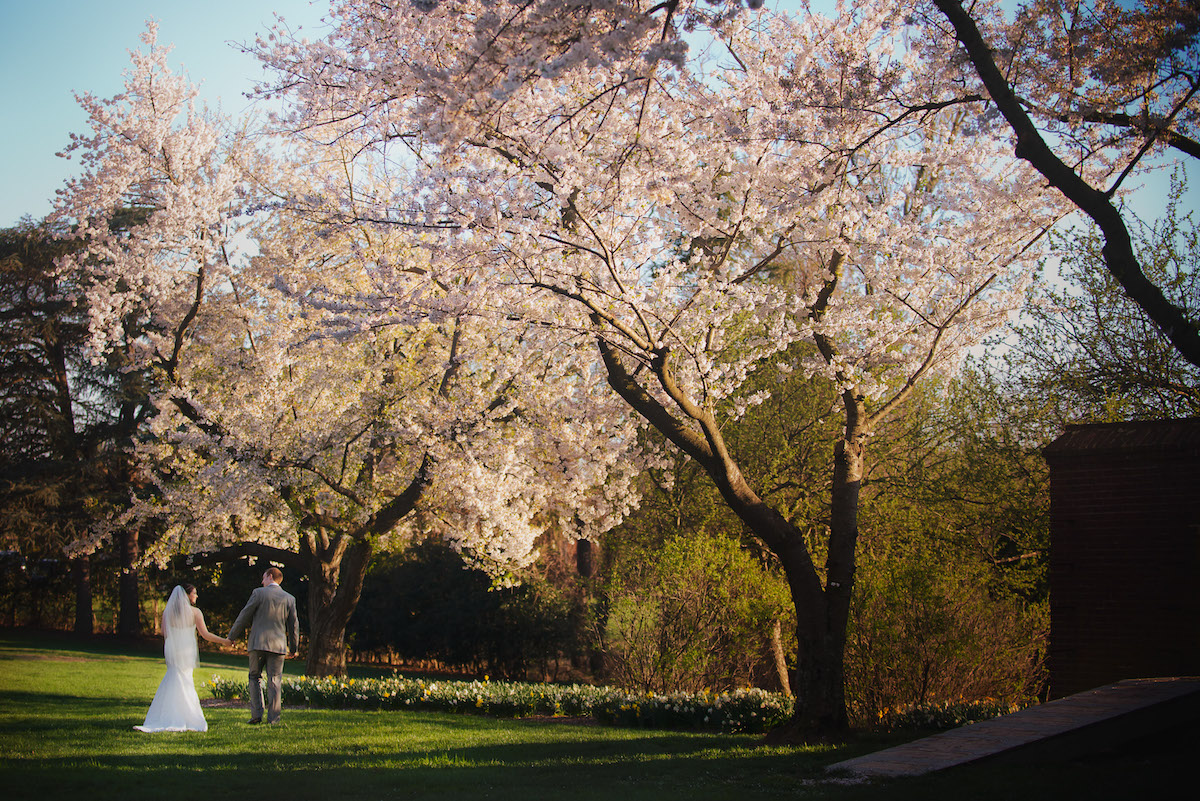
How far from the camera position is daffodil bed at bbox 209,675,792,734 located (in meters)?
9.84

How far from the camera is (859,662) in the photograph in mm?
10852

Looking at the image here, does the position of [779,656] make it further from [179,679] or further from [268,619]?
[179,679]

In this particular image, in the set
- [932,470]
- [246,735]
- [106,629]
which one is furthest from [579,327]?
[106,629]

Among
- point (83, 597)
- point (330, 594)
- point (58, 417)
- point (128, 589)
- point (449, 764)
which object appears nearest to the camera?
point (449, 764)

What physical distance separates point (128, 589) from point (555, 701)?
73.1 feet

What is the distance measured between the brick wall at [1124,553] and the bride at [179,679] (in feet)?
28.3

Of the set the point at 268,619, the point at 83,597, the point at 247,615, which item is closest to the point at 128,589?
the point at 83,597

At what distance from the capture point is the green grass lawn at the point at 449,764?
5.25 metres

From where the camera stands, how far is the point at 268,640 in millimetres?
9664

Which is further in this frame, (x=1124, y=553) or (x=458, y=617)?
(x=458, y=617)

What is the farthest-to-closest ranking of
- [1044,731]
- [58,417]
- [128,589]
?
[128,589] → [58,417] → [1044,731]

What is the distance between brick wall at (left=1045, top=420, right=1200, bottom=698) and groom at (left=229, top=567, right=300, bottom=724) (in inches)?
320

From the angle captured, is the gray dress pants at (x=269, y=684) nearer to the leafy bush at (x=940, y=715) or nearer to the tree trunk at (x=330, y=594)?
the tree trunk at (x=330, y=594)

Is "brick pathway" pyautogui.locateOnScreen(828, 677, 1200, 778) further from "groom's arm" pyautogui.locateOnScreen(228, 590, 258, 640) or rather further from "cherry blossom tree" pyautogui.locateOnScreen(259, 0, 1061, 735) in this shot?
"groom's arm" pyautogui.locateOnScreen(228, 590, 258, 640)
